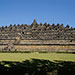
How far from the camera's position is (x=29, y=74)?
392 centimetres

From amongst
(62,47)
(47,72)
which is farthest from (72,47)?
(47,72)

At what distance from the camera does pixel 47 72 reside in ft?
13.0

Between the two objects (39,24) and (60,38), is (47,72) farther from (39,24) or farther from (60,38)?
(39,24)

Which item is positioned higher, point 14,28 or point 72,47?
point 14,28

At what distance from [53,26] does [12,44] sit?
22.7 m

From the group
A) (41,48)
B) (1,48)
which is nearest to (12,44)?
(1,48)

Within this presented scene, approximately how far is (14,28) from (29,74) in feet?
Answer: 136

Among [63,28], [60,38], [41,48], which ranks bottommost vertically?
[41,48]

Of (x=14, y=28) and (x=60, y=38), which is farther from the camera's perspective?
(x=14, y=28)

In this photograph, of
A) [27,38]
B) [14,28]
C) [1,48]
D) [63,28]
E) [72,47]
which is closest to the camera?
[72,47]

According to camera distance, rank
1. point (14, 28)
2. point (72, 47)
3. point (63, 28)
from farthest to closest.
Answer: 1. point (14, 28)
2. point (63, 28)
3. point (72, 47)

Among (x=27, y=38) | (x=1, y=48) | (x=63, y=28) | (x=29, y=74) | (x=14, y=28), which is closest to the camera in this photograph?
(x=29, y=74)

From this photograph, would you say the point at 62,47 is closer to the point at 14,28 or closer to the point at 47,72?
the point at 47,72

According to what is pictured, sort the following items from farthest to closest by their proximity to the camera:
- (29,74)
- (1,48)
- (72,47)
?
(1,48)
(72,47)
(29,74)
